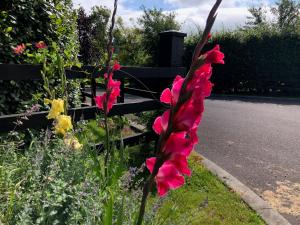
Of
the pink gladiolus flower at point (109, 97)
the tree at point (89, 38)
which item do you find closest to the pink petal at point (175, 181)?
the pink gladiolus flower at point (109, 97)

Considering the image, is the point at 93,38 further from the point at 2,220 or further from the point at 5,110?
the point at 2,220

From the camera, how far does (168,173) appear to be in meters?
0.80

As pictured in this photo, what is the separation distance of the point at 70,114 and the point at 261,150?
4426 mm

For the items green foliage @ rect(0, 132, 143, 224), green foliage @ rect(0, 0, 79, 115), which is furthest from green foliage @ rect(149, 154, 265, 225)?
green foliage @ rect(0, 0, 79, 115)

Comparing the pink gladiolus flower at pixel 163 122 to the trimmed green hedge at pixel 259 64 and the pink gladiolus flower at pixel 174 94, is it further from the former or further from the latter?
the trimmed green hedge at pixel 259 64

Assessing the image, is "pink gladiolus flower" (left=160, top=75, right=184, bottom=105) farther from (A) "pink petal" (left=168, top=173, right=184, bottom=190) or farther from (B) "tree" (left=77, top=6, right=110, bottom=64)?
(B) "tree" (left=77, top=6, right=110, bottom=64)

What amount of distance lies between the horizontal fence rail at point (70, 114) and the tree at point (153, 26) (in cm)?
1690

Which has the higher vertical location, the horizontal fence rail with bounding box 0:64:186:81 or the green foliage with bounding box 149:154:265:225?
the horizontal fence rail with bounding box 0:64:186:81

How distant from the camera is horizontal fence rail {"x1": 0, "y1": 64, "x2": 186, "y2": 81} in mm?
2750

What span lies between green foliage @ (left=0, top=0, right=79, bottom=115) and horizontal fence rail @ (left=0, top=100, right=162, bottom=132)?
0.43 m

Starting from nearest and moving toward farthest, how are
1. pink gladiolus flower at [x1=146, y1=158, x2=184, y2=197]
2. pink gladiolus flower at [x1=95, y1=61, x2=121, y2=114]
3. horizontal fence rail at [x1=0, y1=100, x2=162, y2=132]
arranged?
1. pink gladiolus flower at [x1=146, y1=158, x2=184, y2=197]
2. pink gladiolus flower at [x1=95, y1=61, x2=121, y2=114]
3. horizontal fence rail at [x1=0, y1=100, x2=162, y2=132]

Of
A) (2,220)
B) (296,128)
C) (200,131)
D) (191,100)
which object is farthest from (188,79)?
(296,128)

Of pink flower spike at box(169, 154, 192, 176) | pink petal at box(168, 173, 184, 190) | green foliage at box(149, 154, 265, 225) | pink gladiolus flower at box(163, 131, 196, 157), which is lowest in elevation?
green foliage at box(149, 154, 265, 225)

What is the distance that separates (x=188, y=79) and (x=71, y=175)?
1334 mm
